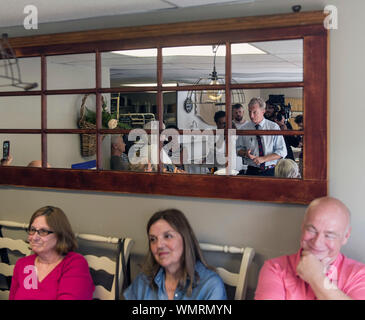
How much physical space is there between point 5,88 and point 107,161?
0.90 meters

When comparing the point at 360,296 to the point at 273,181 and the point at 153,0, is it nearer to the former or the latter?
the point at 273,181

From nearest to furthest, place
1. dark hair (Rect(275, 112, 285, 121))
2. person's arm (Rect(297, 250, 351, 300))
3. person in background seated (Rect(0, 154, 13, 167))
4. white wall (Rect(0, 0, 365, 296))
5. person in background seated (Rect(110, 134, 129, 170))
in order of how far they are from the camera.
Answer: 1. person's arm (Rect(297, 250, 351, 300))
2. white wall (Rect(0, 0, 365, 296))
3. dark hair (Rect(275, 112, 285, 121))
4. person in background seated (Rect(110, 134, 129, 170))
5. person in background seated (Rect(0, 154, 13, 167))

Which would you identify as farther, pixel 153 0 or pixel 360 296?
pixel 153 0

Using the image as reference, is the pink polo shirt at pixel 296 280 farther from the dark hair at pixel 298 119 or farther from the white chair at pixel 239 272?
the dark hair at pixel 298 119

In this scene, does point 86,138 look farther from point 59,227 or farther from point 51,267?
point 51,267

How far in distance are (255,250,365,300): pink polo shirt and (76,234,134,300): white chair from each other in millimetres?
755

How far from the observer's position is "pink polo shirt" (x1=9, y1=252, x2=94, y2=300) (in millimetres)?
2197

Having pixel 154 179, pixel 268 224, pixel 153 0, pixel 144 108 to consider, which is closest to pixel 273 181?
pixel 268 224

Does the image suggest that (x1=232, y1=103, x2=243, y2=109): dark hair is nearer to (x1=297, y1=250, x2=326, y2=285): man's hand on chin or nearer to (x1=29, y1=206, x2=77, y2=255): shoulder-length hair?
(x1=297, y1=250, x2=326, y2=285): man's hand on chin

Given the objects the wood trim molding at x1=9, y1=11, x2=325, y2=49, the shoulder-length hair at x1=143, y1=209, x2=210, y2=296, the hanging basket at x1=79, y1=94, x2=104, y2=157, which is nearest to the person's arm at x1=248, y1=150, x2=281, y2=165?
the shoulder-length hair at x1=143, y1=209, x2=210, y2=296

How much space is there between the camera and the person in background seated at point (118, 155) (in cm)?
259

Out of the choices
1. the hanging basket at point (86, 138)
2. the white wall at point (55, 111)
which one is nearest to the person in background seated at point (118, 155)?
the white wall at point (55, 111)

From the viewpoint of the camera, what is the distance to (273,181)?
2.13 metres

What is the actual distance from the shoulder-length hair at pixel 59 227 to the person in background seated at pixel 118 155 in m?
0.43
